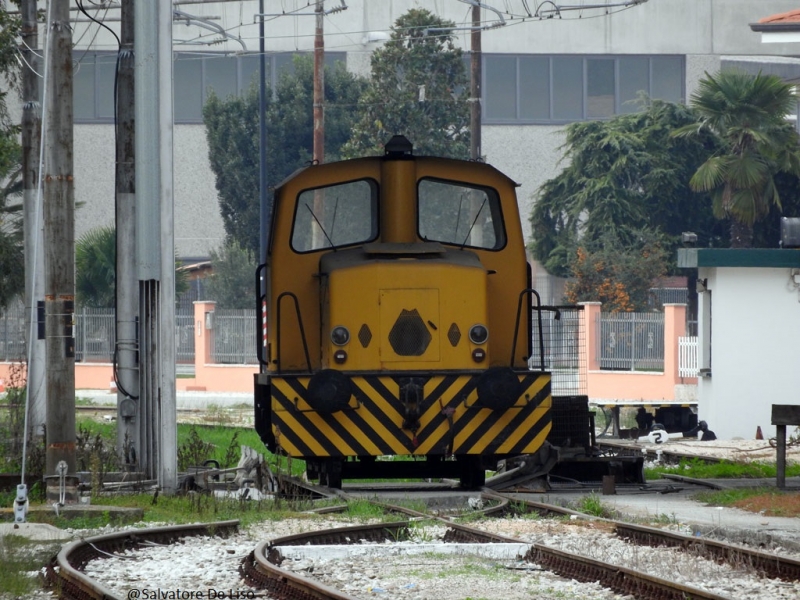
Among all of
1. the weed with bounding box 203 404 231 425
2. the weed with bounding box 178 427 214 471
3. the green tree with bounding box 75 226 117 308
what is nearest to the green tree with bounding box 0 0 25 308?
the weed with bounding box 203 404 231 425

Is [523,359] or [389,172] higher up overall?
[389,172]

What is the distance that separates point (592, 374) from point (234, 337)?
10.1m

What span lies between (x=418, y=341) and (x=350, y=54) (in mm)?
46009

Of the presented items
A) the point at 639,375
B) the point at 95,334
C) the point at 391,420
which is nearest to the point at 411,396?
the point at 391,420

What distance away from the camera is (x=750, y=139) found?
137 ft

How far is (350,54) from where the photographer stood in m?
56.6

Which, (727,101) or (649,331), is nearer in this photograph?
(649,331)

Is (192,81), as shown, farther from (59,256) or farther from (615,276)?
(59,256)

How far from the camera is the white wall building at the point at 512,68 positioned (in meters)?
53.3

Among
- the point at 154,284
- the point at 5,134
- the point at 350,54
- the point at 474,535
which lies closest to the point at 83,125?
the point at 350,54

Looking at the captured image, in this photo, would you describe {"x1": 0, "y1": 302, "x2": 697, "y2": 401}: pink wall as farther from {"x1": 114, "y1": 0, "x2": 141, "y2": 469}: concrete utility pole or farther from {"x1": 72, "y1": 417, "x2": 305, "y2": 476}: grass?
{"x1": 114, "y1": 0, "x2": 141, "y2": 469}: concrete utility pole

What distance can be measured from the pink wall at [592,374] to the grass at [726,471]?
51.8 ft

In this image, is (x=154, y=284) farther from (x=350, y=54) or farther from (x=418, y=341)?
(x=350, y=54)

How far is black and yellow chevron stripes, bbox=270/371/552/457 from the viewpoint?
11695 millimetres
